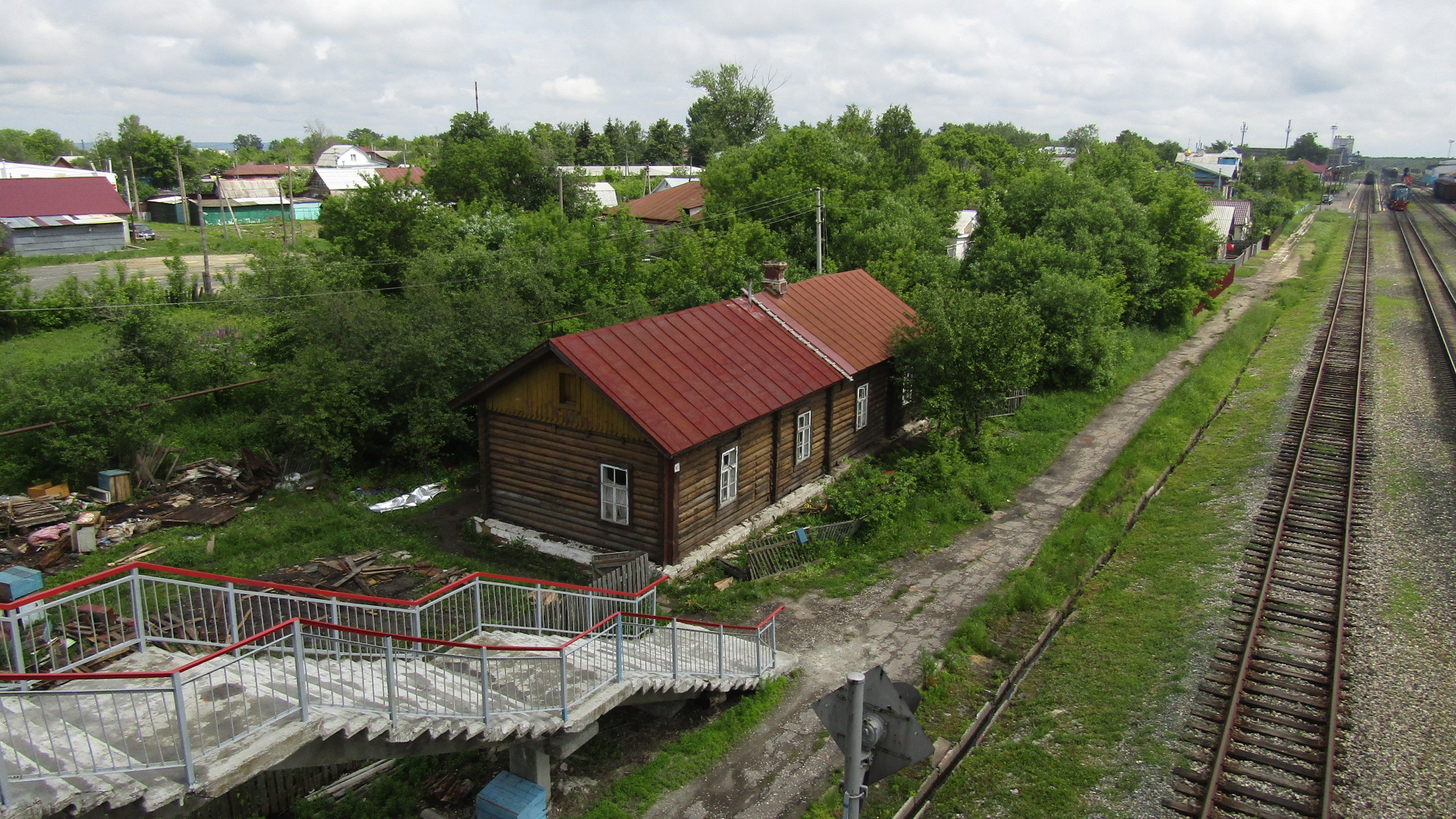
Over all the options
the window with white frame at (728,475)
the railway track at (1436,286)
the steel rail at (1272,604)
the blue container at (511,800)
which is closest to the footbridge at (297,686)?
the blue container at (511,800)

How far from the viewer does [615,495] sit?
56.1 feet

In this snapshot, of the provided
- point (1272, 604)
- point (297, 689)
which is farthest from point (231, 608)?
point (1272, 604)

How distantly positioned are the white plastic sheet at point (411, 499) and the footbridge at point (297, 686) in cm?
663

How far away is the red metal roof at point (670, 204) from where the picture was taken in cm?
5047

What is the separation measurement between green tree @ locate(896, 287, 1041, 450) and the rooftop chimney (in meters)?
3.55

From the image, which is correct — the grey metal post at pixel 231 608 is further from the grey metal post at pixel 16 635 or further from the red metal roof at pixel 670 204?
the red metal roof at pixel 670 204

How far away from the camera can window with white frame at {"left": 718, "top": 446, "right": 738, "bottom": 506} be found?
58.3 feet

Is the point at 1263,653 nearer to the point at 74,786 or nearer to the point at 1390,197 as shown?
the point at 74,786

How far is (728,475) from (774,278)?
22.2 ft

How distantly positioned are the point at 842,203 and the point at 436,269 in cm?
1956

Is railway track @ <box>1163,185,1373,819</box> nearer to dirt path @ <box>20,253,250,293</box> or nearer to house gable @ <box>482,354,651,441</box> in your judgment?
house gable @ <box>482,354,651,441</box>

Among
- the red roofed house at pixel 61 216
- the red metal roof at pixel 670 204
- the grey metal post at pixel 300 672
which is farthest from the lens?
the red roofed house at pixel 61 216

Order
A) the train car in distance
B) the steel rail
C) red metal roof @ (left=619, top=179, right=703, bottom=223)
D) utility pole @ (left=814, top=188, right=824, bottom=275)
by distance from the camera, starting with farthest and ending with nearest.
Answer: the train car in distance
red metal roof @ (left=619, top=179, right=703, bottom=223)
utility pole @ (left=814, top=188, right=824, bottom=275)
the steel rail

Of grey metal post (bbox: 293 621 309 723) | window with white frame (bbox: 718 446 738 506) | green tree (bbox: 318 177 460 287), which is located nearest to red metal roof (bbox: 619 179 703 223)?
green tree (bbox: 318 177 460 287)
